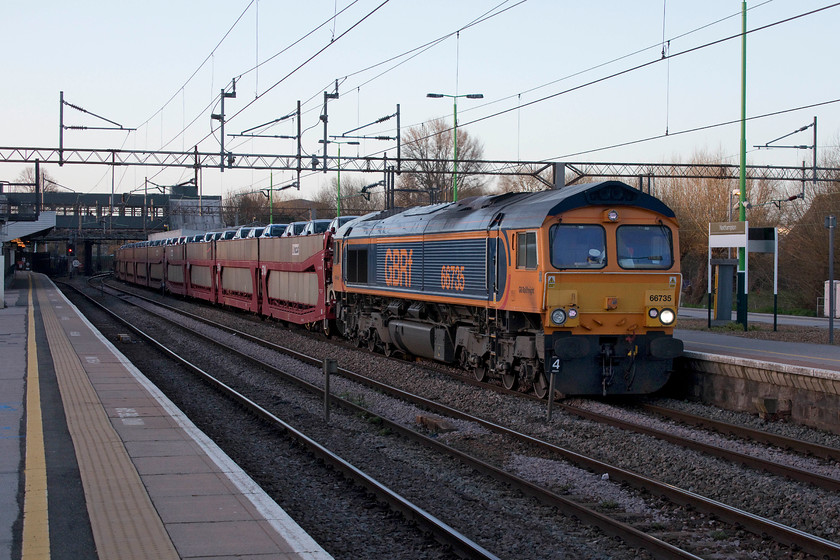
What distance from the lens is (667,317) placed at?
512 inches

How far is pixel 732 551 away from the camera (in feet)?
22.3

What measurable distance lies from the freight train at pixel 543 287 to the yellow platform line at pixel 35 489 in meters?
6.97

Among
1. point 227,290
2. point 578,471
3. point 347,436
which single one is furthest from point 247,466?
point 227,290

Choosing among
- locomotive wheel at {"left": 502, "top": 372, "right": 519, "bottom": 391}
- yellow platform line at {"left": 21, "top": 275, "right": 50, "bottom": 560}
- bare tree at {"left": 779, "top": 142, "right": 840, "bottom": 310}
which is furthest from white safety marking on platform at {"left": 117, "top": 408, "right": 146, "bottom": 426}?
bare tree at {"left": 779, "top": 142, "right": 840, "bottom": 310}

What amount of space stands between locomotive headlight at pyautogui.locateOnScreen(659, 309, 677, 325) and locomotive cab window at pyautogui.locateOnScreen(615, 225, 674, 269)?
74 cm

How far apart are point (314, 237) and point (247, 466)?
1524 cm

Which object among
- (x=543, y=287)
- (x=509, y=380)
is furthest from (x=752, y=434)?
(x=509, y=380)

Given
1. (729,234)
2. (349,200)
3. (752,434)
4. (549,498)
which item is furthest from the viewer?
(349,200)

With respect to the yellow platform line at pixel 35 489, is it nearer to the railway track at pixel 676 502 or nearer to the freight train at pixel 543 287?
the railway track at pixel 676 502

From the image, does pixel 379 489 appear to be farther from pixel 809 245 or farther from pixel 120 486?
pixel 809 245

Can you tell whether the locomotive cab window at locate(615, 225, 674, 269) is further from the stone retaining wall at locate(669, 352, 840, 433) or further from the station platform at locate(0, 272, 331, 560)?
the station platform at locate(0, 272, 331, 560)

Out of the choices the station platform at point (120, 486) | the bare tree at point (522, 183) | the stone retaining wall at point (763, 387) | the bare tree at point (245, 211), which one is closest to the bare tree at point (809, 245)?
the bare tree at point (522, 183)

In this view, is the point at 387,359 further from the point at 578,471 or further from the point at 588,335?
the point at 578,471

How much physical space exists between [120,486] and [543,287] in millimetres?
6957
